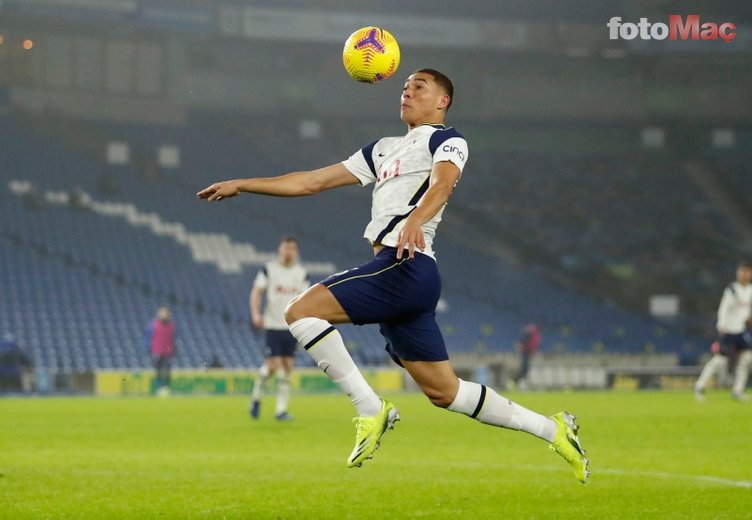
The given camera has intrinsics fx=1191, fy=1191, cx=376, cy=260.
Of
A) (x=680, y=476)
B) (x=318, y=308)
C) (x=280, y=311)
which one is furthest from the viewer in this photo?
(x=280, y=311)

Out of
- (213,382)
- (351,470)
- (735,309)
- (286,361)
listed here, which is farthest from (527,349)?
(351,470)

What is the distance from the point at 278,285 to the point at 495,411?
9965 mm

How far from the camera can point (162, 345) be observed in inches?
1048

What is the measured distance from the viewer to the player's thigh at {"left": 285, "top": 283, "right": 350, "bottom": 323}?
688cm

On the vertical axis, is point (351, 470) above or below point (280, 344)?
below

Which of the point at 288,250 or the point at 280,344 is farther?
the point at 280,344

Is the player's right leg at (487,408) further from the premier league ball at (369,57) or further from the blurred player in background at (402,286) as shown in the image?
the premier league ball at (369,57)

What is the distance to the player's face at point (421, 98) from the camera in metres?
7.34

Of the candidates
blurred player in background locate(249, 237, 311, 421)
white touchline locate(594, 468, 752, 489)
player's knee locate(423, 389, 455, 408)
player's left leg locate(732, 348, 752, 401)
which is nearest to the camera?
player's knee locate(423, 389, 455, 408)

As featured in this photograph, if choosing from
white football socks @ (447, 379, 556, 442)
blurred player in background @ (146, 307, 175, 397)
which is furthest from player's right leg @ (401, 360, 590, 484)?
blurred player in background @ (146, 307, 175, 397)

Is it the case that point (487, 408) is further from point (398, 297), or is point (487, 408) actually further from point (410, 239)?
point (410, 239)

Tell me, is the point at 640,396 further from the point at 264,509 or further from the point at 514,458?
the point at 264,509

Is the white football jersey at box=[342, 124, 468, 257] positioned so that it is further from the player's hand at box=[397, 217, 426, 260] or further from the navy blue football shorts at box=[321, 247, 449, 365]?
the player's hand at box=[397, 217, 426, 260]

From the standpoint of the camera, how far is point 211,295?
35375 mm
